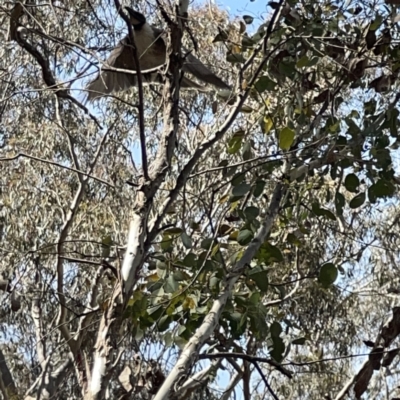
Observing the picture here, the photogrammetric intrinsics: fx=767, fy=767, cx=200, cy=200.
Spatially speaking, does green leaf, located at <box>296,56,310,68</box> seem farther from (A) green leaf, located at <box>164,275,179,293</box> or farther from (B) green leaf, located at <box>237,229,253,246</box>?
(A) green leaf, located at <box>164,275,179,293</box>

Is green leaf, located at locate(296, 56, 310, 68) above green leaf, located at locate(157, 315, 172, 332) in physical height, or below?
above

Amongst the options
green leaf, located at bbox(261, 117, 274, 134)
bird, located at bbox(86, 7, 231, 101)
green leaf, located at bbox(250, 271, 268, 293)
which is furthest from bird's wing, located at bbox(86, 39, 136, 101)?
green leaf, located at bbox(250, 271, 268, 293)

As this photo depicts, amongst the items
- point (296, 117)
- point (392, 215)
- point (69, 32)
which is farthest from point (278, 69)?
point (392, 215)

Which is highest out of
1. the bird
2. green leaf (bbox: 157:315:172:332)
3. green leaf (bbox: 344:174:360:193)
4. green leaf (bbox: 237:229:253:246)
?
the bird

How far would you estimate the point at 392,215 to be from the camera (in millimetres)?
5504

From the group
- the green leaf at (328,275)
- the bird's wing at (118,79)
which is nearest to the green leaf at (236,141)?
the green leaf at (328,275)

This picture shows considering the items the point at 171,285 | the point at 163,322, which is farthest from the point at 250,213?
the point at 163,322

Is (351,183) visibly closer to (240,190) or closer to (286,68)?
(240,190)

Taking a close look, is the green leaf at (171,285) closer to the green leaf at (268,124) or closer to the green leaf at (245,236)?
the green leaf at (245,236)

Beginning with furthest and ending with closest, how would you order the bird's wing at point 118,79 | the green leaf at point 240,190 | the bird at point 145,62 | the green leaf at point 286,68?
the bird's wing at point 118,79 → the bird at point 145,62 → the green leaf at point 286,68 → the green leaf at point 240,190

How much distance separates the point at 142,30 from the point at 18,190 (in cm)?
169

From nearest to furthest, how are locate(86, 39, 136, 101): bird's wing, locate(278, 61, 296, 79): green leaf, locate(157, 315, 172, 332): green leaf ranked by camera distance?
1. locate(157, 315, 172, 332): green leaf
2. locate(278, 61, 296, 79): green leaf
3. locate(86, 39, 136, 101): bird's wing

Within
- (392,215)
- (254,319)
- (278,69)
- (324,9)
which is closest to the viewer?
(254,319)

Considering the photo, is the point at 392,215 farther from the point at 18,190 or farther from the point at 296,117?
the point at 296,117
